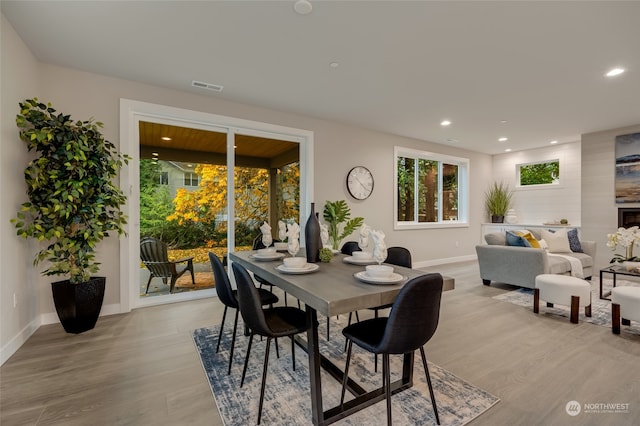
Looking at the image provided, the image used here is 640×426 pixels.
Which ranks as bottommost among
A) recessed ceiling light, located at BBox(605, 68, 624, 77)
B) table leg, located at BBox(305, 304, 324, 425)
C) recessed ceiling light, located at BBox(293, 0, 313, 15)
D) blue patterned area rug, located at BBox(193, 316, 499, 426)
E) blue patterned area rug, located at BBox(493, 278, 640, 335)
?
Answer: blue patterned area rug, located at BBox(193, 316, 499, 426)

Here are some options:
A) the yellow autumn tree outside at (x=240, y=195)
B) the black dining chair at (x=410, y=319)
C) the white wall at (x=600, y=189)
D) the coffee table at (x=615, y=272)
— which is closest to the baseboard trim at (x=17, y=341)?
the yellow autumn tree outside at (x=240, y=195)

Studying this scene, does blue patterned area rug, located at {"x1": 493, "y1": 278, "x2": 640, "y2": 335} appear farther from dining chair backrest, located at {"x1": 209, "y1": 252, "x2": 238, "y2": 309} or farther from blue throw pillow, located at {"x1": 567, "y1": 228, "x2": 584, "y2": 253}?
dining chair backrest, located at {"x1": 209, "y1": 252, "x2": 238, "y2": 309}

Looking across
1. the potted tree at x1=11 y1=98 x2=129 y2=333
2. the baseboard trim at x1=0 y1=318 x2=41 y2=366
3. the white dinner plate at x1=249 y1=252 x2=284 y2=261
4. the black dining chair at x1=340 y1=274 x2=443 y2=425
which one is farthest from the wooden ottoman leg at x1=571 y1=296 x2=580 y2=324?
the baseboard trim at x1=0 y1=318 x2=41 y2=366

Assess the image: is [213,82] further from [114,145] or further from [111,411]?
[111,411]

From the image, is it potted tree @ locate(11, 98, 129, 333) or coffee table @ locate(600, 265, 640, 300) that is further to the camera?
coffee table @ locate(600, 265, 640, 300)

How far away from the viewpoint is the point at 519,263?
412 cm

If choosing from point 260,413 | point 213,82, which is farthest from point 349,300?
point 213,82

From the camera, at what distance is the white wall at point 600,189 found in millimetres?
5328

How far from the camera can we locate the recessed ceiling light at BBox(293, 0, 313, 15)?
2.08m

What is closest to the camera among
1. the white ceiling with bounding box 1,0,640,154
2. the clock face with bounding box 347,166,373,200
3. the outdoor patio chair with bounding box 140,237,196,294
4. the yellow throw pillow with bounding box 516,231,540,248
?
the white ceiling with bounding box 1,0,640,154

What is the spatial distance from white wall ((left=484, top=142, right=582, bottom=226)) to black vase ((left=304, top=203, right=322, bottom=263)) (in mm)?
6642

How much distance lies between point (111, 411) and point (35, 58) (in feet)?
11.0

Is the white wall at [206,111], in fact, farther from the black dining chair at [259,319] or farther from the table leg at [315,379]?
the table leg at [315,379]

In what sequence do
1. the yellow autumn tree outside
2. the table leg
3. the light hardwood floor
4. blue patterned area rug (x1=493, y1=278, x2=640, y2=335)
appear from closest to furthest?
the table leg < the light hardwood floor < blue patterned area rug (x1=493, y1=278, x2=640, y2=335) < the yellow autumn tree outside
